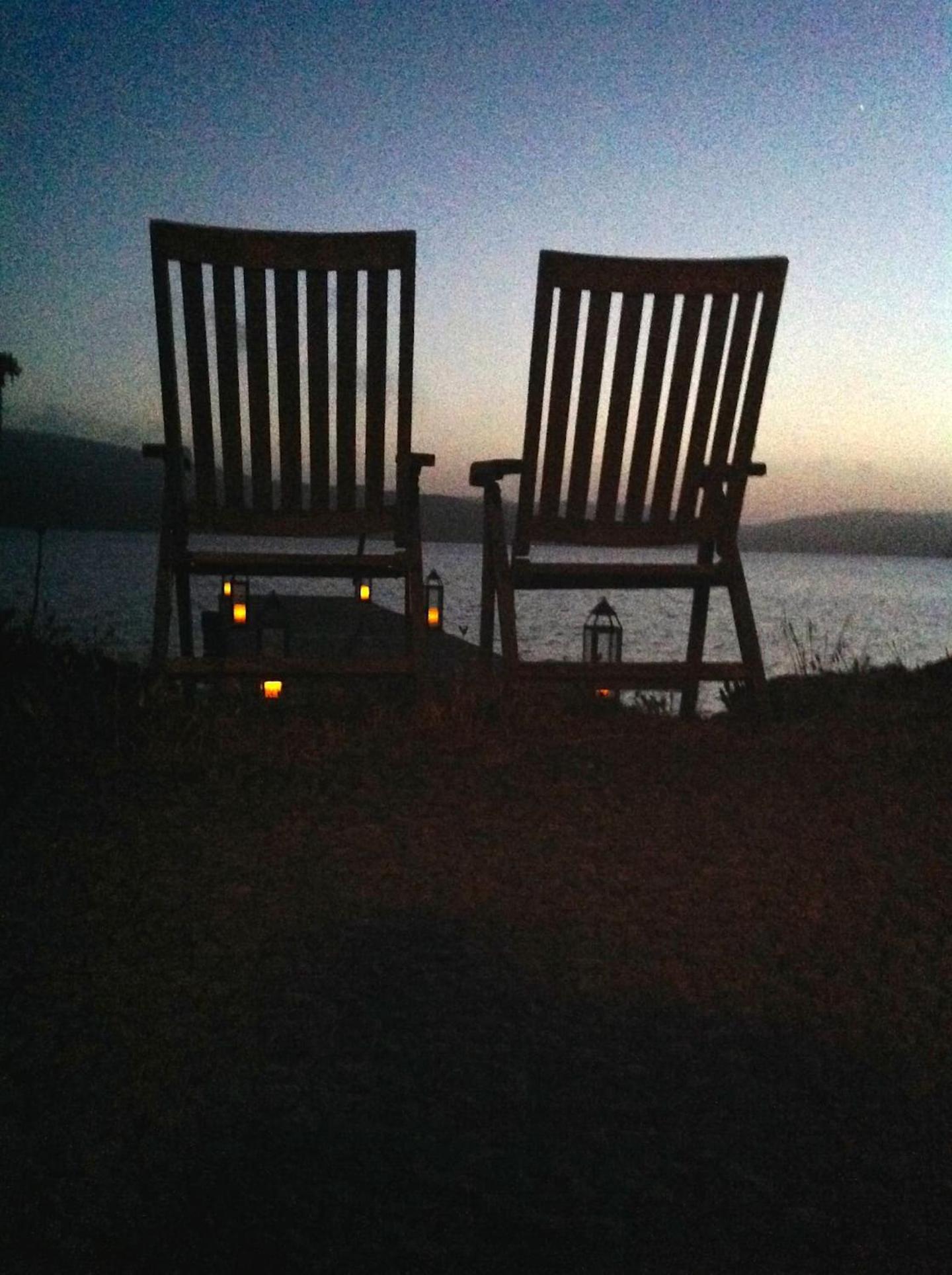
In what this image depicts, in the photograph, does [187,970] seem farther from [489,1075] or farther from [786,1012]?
[786,1012]

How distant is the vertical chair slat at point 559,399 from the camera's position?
346 cm

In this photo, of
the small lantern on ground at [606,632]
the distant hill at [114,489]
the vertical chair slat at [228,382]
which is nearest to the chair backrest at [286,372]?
the vertical chair slat at [228,382]

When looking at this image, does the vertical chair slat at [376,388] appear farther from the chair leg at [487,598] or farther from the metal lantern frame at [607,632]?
the metal lantern frame at [607,632]

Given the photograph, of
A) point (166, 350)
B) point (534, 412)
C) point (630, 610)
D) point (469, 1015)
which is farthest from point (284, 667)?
point (630, 610)

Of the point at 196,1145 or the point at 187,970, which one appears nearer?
the point at 196,1145

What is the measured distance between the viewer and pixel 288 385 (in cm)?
350

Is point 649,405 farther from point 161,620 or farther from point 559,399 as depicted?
point 161,620

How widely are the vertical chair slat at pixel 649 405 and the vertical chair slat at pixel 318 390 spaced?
1.02m

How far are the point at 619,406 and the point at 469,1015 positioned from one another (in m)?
2.54

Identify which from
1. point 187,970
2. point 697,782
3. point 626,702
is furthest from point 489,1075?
point 626,702

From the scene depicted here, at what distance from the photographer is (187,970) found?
1.58 meters

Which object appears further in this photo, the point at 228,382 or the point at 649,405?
the point at 649,405

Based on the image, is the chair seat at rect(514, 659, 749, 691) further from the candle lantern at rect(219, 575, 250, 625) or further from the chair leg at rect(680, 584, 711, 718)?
the candle lantern at rect(219, 575, 250, 625)

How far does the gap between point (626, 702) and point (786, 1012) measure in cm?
259
